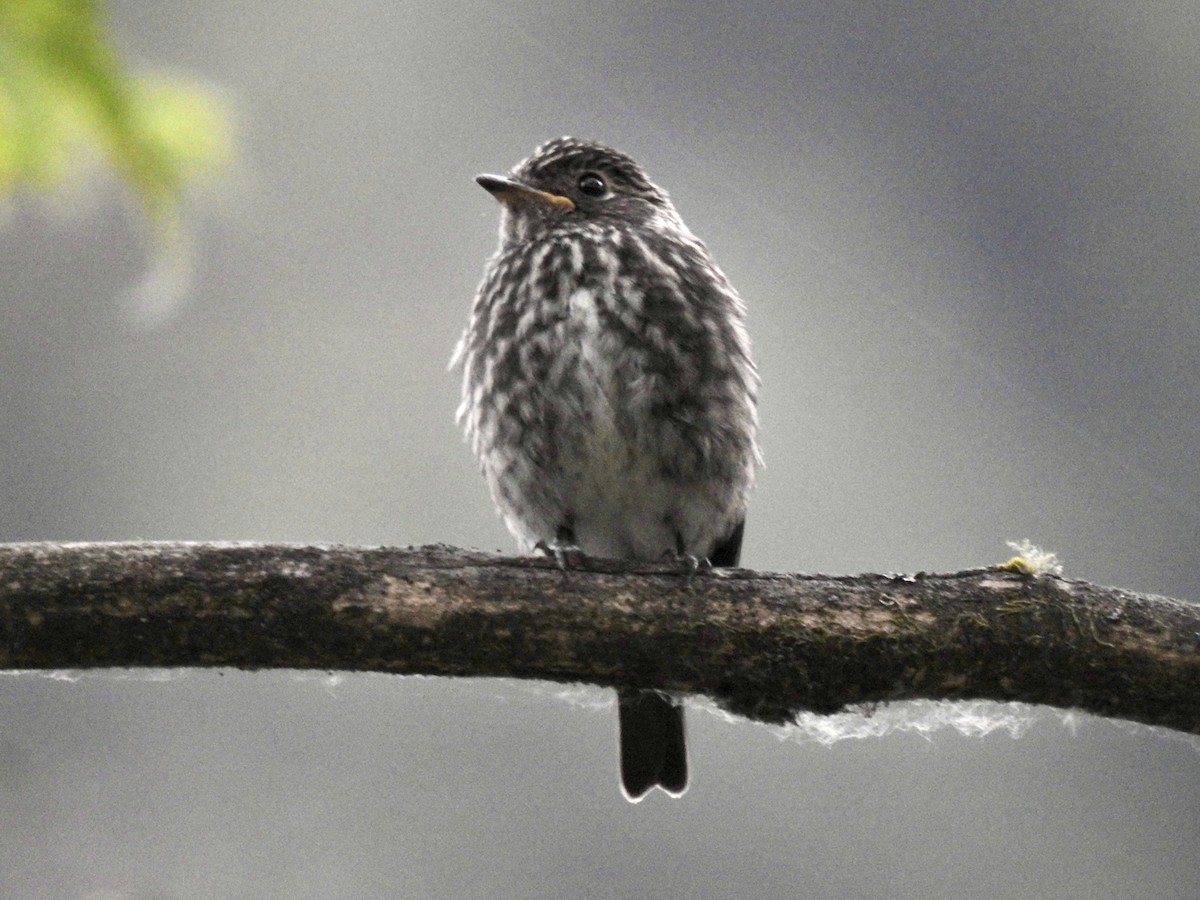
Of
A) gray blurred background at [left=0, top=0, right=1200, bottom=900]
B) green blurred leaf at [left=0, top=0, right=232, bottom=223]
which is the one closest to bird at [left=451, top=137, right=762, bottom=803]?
gray blurred background at [left=0, top=0, right=1200, bottom=900]

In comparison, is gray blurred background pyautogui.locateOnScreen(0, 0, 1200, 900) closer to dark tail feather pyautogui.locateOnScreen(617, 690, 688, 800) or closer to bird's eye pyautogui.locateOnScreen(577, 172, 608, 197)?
bird's eye pyautogui.locateOnScreen(577, 172, 608, 197)

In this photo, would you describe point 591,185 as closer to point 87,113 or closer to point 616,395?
point 616,395

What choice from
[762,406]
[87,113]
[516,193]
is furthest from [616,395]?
[762,406]

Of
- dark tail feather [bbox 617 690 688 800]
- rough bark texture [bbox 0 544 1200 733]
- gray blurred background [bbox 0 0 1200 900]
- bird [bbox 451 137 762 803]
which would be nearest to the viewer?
rough bark texture [bbox 0 544 1200 733]

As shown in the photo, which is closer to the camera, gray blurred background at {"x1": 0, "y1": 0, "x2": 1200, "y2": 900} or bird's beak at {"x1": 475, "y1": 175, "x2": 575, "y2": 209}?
bird's beak at {"x1": 475, "y1": 175, "x2": 575, "y2": 209}

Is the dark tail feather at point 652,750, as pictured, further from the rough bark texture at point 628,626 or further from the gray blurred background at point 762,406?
the rough bark texture at point 628,626

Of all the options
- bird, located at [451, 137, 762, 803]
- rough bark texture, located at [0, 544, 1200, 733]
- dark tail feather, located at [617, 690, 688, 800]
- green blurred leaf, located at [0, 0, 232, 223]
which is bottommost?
green blurred leaf, located at [0, 0, 232, 223]

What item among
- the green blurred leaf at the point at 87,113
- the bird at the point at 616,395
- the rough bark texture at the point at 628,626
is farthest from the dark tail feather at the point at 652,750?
the green blurred leaf at the point at 87,113

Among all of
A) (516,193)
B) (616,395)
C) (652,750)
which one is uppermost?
(516,193)
